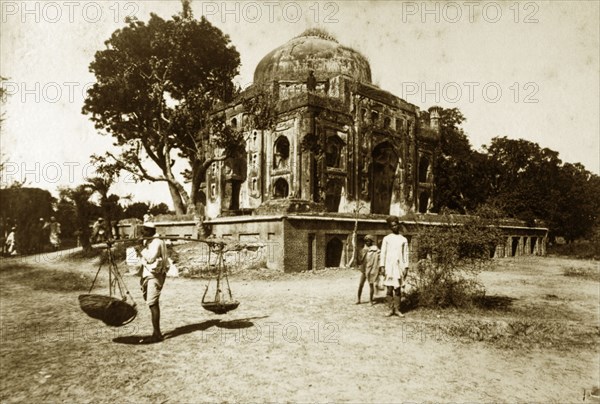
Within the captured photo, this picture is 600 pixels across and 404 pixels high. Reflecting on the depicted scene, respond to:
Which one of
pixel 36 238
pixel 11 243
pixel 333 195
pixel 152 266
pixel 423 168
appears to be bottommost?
pixel 11 243

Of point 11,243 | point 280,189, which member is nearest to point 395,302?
point 280,189

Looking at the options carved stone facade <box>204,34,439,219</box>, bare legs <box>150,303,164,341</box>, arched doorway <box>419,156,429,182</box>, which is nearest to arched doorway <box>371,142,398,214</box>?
carved stone facade <box>204,34,439,219</box>

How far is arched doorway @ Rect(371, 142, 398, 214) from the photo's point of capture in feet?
86.6

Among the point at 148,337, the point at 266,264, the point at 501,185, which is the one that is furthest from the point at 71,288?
the point at 501,185

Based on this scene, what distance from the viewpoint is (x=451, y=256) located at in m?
9.08

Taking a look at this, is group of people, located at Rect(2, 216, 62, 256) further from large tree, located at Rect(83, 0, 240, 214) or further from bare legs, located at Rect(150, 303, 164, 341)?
bare legs, located at Rect(150, 303, 164, 341)

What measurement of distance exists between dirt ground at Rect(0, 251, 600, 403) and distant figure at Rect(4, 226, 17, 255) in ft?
45.1

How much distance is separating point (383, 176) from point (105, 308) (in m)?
23.0

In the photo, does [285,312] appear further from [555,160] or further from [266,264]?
[555,160]

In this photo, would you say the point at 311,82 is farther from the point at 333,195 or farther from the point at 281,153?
the point at 333,195

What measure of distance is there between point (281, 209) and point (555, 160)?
3115cm

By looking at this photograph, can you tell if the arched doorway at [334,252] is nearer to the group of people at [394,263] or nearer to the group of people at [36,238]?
the group of people at [394,263]

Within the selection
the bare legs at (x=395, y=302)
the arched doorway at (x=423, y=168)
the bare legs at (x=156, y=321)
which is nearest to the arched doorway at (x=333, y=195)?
the arched doorway at (x=423, y=168)

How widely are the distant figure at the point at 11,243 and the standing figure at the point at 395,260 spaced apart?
21.1 metres
